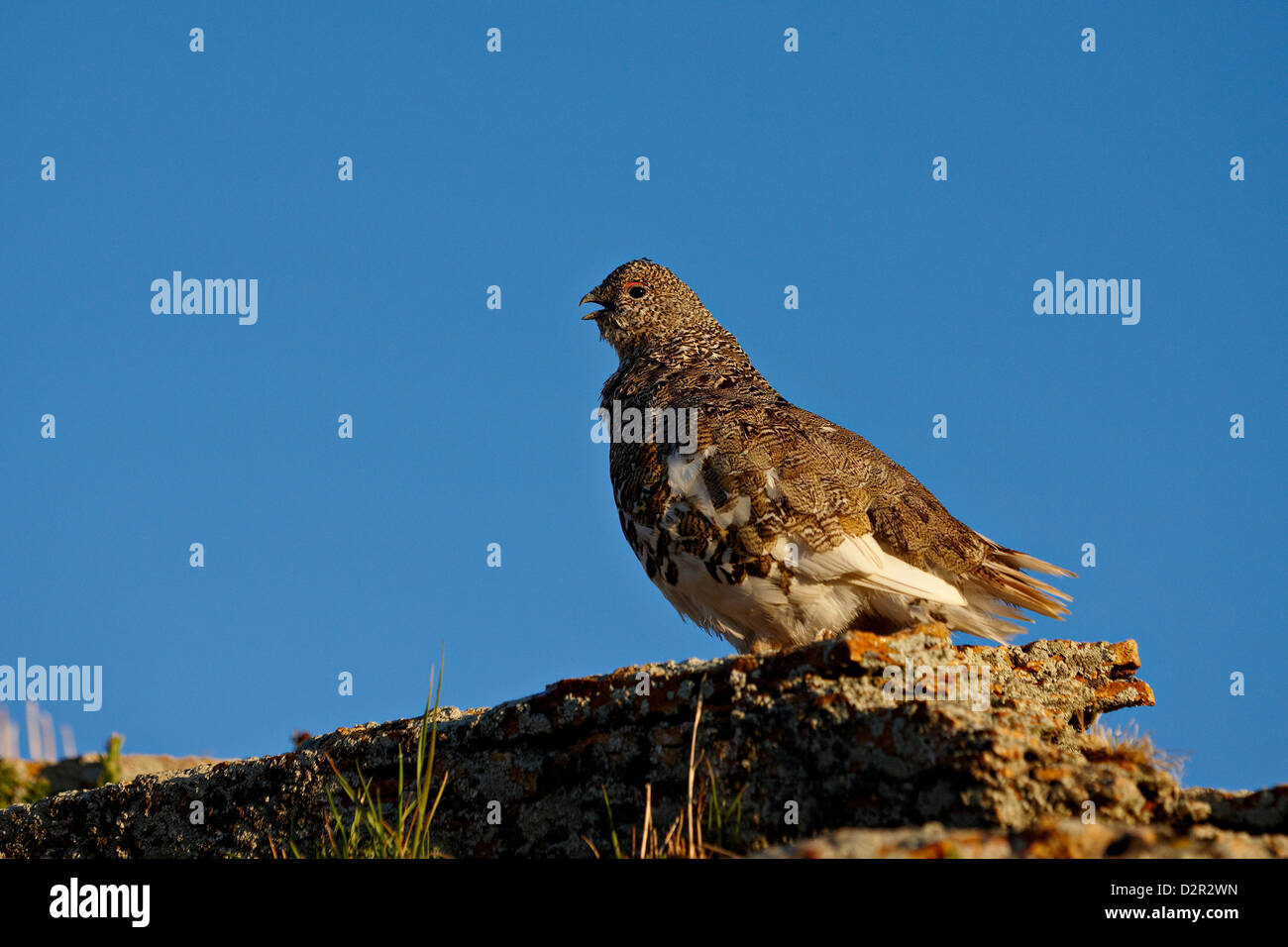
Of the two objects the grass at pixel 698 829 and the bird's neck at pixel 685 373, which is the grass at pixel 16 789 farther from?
the grass at pixel 698 829

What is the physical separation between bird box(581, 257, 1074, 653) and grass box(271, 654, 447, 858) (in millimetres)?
2049

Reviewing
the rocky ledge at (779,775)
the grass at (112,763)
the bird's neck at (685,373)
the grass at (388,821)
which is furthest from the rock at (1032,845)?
the grass at (112,763)

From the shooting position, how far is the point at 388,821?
595 cm

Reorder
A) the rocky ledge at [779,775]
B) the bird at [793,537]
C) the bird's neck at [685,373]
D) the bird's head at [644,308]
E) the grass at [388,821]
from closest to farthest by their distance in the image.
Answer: the rocky ledge at [779,775] < the grass at [388,821] < the bird at [793,537] < the bird's neck at [685,373] < the bird's head at [644,308]

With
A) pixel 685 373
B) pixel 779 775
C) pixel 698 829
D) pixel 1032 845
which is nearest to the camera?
pixel 1032 845

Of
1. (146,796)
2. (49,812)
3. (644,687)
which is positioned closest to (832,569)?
(644,687)

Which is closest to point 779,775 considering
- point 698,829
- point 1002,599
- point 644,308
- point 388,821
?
point 698,829

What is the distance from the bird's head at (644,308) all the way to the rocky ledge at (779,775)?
4.34m

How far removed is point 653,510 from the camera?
746 centimetres

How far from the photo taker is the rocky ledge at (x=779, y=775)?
4371mm

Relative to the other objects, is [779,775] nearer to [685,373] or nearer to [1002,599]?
[1002,599]

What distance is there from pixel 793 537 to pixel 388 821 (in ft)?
9.63
